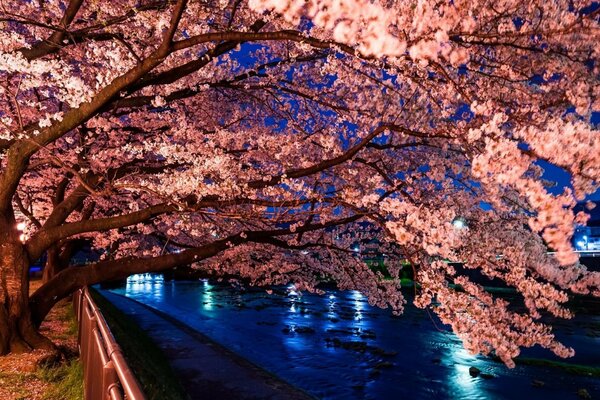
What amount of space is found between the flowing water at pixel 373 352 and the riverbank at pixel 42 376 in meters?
5.98

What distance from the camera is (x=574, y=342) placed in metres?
21.7

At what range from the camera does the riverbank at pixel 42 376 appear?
6.79m

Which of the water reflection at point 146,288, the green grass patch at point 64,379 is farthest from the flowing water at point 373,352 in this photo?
the water reflection at point 146,288

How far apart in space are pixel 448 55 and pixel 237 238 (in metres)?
6.12

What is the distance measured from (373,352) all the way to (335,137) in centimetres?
1121

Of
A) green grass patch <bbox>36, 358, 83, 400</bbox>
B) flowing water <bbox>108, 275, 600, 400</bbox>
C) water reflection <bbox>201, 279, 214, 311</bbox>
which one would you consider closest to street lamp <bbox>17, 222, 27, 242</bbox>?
green grass patch <bbox>36, 358, 83, 400</bbox>

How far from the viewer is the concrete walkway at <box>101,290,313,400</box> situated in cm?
1081

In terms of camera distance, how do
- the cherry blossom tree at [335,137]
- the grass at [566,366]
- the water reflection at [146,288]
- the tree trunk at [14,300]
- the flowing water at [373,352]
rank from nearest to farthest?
the cherry blossom tree at [335,137], the tree trunk at [14,300], the flowing water at [373,352], the grass at [566,366], the water reflection at [146,288]

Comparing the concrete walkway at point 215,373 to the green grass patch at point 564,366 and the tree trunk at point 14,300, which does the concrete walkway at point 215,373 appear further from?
the green grass patch at point 564,366

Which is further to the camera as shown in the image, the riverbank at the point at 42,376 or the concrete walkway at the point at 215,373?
the concrete walkway at the point at 215,373

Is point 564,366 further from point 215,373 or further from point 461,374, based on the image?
point 215,373

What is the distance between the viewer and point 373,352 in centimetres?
1884

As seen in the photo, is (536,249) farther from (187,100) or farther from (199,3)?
(187,100)

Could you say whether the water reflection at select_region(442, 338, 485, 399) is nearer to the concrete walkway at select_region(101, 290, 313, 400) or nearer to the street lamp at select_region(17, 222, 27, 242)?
the concrete walkway at select_region(101, 290, 313, 400)
